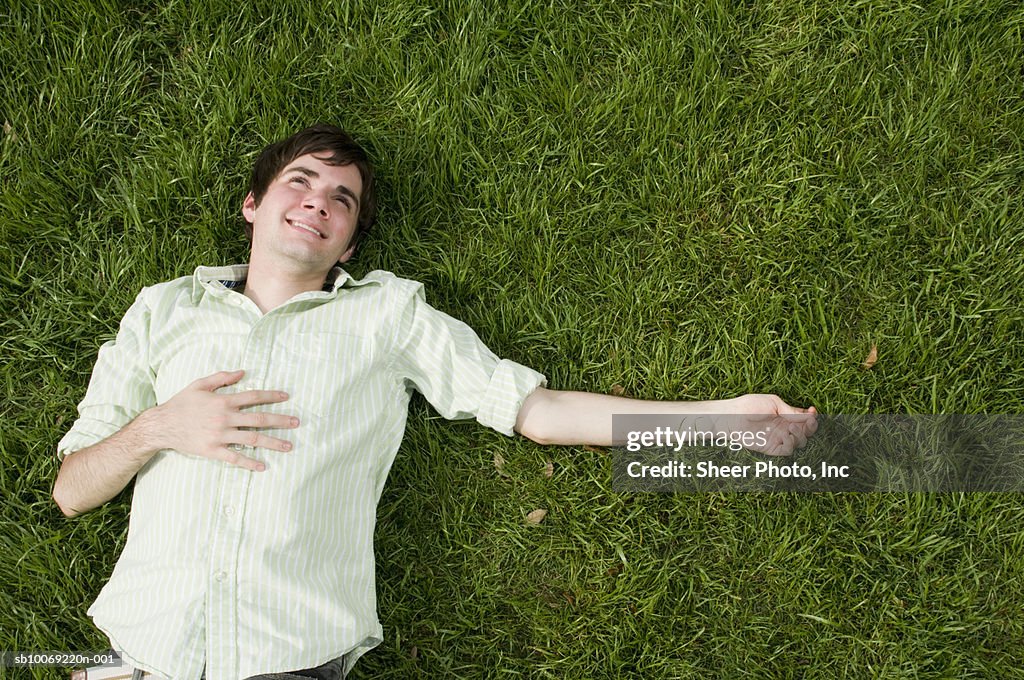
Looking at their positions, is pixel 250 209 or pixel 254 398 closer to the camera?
pixel 254 398

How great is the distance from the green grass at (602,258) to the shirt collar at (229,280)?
0.33 m

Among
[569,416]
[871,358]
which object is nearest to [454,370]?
[569,416]

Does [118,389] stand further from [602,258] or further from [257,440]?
[602,258]

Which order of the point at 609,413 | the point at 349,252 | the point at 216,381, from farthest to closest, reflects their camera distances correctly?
the point at 349,252 → the point at 609,413 → the point at 216,381

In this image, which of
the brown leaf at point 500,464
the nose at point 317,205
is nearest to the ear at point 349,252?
the nose at point 317,205

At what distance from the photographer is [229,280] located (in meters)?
3.52

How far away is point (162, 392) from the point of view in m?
3.25

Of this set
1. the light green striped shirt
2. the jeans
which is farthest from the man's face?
the jeans

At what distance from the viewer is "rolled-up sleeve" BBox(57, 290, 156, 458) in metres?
3.23

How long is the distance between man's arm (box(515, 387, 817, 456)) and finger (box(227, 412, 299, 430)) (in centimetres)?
105

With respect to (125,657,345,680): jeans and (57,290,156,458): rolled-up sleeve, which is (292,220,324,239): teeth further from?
(125,657,345,680): jeans

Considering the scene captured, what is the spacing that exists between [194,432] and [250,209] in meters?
1.23

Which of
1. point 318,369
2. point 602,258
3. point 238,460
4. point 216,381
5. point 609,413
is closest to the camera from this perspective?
point 238,460

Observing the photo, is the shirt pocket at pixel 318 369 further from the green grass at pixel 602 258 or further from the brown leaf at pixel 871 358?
the brown leaf at pixel 871 358
